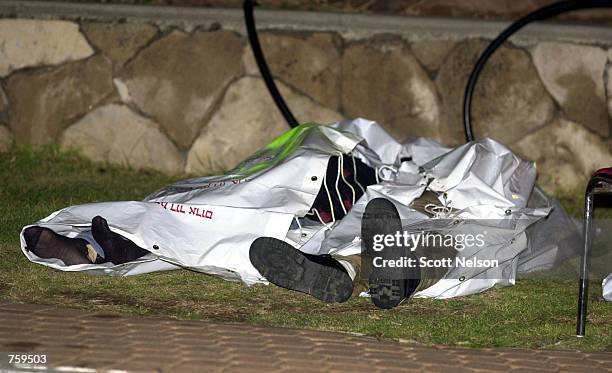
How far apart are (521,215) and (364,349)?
1451 millimetres

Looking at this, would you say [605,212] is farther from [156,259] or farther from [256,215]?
[156,259]

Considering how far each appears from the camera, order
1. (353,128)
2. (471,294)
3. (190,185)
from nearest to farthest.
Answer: (471,294) → (190,185) → (353,128)

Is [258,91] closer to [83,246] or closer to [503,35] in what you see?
[503,35]

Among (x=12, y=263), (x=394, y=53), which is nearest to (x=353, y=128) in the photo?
(x=394, y=53)

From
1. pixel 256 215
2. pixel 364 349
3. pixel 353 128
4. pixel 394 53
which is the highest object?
pixel 394 53

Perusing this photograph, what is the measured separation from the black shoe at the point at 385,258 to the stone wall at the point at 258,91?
228 centimetres

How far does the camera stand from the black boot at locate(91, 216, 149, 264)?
187 inches

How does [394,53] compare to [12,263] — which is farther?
[394,53]

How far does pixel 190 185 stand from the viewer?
5.22 metres

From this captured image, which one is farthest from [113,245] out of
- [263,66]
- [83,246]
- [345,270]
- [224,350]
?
[263,66]

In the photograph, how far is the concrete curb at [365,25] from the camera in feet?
22.2

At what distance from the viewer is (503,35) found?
6.55 m

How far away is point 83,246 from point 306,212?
3.39 feet

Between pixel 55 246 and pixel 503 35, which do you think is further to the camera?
pixel 503 35
